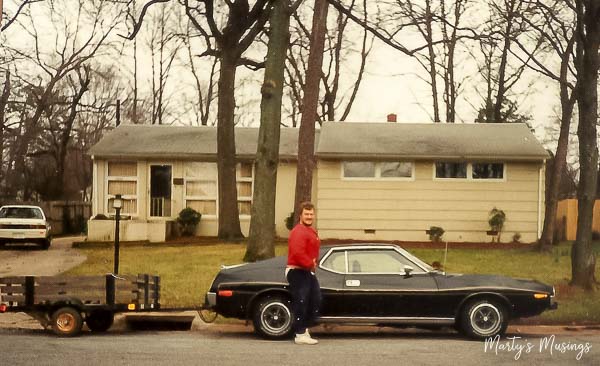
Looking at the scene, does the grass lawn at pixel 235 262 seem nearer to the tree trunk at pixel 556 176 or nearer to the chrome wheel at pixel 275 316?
the tree trunk at pixel 556 176

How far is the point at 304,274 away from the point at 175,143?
21.7 meters

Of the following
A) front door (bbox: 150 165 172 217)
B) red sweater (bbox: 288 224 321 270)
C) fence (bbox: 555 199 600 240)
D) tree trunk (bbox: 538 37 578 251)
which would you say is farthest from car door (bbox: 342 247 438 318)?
fence (bbox: 555 199 600 240)

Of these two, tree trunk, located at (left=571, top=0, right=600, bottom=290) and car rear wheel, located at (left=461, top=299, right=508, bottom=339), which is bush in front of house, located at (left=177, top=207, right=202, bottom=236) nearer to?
tree trunk, located at (left=571, top=0, right=600, bottom=290)

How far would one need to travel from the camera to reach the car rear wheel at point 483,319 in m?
10.9

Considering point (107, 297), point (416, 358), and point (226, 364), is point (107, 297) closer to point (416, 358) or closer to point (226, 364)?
point (226, 364)

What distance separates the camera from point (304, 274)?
10.5 metres

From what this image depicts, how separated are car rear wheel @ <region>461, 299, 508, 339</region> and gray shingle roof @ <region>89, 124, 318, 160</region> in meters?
19.7

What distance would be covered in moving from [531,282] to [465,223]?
1761cm

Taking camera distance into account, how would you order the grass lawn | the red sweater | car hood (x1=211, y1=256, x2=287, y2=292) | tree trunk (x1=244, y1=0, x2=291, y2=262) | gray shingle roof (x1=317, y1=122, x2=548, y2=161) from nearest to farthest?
the red sweater → car hood (x1=211, y1=256, x2=287, y2=292) → the grass lawn → tree trunk (x1=244, y1=0, x2=291, y2=262) → gray shingle roof (x1=317, y1=122, x2=548, y2=161)

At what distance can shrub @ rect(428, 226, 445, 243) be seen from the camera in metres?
28.2

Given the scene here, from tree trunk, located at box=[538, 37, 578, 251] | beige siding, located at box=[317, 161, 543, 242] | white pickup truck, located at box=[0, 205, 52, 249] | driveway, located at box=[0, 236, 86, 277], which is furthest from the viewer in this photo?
beige siding, located at box=[317, 161, 543, 242]

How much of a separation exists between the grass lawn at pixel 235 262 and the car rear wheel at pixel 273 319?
3.15 meters

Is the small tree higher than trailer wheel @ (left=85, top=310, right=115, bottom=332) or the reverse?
higher

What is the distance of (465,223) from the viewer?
2877 cm
